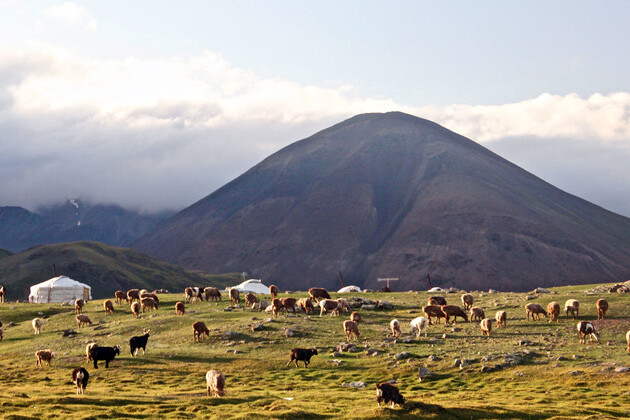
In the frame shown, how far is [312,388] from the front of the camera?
164 feet

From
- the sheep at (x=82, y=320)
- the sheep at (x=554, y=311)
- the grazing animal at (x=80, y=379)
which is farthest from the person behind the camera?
the sheep at (x=82, y=320)

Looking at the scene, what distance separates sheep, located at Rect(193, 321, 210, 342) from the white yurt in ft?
202

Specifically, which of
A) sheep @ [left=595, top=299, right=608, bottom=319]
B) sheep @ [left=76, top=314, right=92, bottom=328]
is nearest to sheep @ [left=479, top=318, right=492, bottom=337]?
sheep @ [left=595, top=299, right=608, bottom=319]

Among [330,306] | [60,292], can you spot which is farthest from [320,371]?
[60,292]

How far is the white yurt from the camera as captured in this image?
124562mm

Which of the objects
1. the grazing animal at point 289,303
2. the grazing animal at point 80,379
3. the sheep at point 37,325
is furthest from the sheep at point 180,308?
the grazing animal at point 80,379

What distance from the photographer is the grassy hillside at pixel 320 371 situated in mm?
40750

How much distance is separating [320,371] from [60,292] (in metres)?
83.1

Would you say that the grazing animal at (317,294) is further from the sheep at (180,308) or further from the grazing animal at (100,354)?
the grazing animal at (100,354)

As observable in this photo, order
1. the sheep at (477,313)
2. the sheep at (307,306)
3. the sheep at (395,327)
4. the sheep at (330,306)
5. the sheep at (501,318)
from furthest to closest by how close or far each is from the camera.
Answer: the sheep at (307,306) < the sheep at (330,306) < the sheep at (477,313) < the sheep at (501,318) < the sheep at (395,327)

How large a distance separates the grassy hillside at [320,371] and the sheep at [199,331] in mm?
770

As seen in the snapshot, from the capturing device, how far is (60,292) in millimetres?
125062

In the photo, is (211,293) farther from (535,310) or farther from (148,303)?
(535,310)

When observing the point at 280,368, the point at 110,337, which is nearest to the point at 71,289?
the point at 110,337
